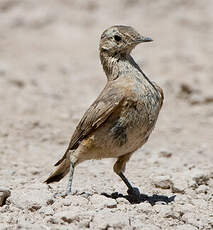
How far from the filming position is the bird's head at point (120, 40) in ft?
24.5

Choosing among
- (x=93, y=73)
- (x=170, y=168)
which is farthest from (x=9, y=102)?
(x=170, y=168)

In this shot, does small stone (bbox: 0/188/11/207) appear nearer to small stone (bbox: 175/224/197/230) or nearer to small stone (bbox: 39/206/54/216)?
small stone (bbox: 39/206/54/216)

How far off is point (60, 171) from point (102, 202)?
4.42 feet

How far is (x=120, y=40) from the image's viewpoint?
7.51 meters

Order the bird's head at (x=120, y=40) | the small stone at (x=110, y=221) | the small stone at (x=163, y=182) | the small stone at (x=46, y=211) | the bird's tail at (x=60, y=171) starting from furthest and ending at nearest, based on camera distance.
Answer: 1. the small stone at (x=163, y=182)
2. the bird's tail at (x=60, y=171)
3. the bird's head at (x=120, y=40)
4. the small stone at (x=46, y=211)
5. the small stone at (x=110, y=221)

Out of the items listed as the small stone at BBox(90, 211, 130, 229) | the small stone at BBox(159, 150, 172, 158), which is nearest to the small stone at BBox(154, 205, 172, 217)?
the small stone at BBox(90, 211, 130, 229)

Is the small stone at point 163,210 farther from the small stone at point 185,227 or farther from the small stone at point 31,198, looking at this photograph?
the small stone at point 31,198

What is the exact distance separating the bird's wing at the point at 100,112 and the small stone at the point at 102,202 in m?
0.81

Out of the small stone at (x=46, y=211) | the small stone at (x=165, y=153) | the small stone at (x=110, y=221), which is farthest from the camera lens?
the small stone at (x=165, y=153)

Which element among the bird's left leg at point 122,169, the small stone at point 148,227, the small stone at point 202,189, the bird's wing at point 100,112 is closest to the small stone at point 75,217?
the small stone at point 148,227

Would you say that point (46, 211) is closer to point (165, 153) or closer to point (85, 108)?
point (165, 153)

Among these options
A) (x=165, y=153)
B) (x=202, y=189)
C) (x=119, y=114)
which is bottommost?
(x=202, y=189)

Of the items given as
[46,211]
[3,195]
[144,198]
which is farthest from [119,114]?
[3,195]

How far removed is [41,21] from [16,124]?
6526 millimetres
